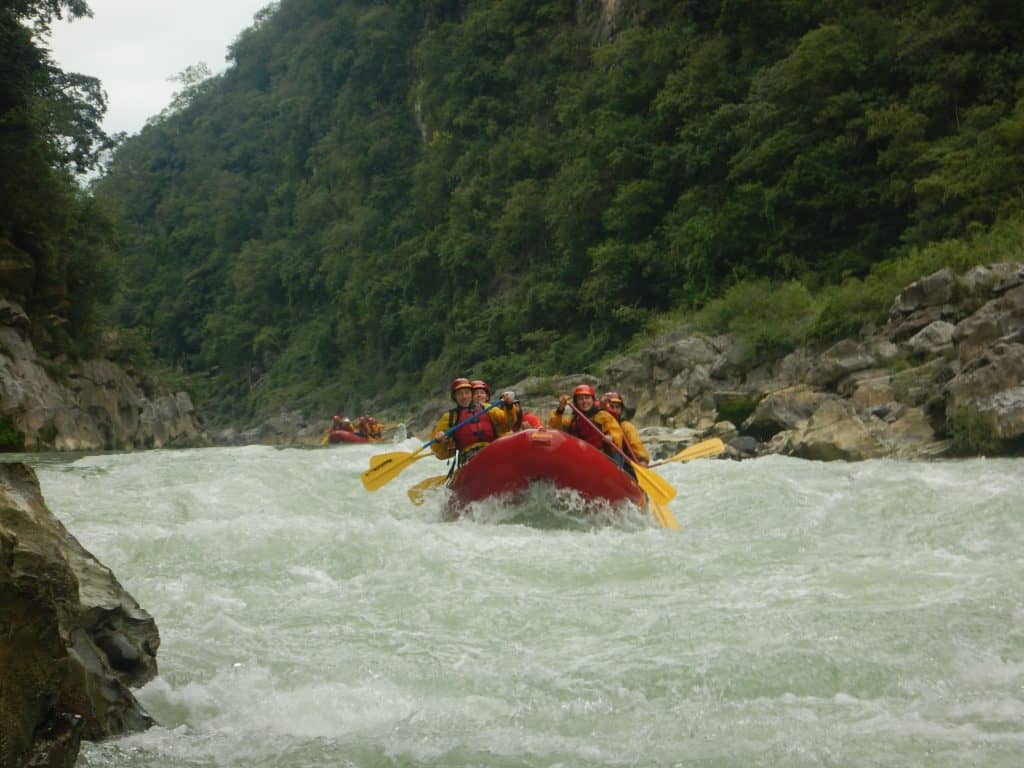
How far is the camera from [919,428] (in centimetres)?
1261

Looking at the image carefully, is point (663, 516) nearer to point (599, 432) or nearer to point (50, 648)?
point (599, 432)

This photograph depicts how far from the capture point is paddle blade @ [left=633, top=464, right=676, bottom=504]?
8820 millimetres

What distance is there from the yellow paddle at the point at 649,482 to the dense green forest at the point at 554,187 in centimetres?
876

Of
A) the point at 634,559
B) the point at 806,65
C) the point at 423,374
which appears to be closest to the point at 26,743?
the point at 634,559

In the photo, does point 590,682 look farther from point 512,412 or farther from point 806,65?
point 806,65

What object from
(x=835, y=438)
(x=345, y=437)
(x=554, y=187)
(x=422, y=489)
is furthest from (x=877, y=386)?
(x=554, y=187)

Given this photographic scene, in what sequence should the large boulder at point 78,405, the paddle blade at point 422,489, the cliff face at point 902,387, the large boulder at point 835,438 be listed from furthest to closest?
the large boulder at point 78,405 → the large boulder at point 835,438 → the cliff face at point 902,387 → the paddle blade at point 422,489

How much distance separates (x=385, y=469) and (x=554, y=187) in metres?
24.6

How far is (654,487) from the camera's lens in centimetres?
891

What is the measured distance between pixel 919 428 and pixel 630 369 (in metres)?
9.42

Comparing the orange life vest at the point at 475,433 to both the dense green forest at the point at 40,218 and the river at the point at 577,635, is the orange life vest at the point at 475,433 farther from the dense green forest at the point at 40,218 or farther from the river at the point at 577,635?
the dense green forest at the point at 40,218

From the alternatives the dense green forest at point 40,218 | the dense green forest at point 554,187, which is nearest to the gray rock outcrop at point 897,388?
the dense green forest at point 554,187

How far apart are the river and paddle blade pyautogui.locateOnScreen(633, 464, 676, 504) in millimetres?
325

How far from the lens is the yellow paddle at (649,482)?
8828mm
